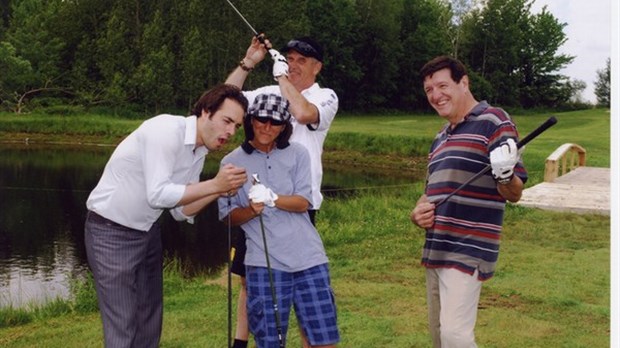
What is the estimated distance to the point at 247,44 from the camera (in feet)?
140

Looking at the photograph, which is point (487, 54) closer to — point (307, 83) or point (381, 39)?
point (381, 39)

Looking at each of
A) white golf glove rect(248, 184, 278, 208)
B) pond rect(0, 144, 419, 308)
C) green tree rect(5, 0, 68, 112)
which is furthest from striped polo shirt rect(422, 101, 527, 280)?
green tree rect(5, 0, 68, 112)

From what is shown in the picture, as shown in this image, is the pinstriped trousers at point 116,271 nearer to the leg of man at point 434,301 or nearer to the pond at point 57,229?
the leg of man at point 434,301

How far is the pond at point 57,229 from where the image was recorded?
10383 mm

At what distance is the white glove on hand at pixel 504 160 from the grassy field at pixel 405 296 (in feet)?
7.91

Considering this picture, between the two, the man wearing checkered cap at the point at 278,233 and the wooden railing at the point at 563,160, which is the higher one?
the man wearing checkered cap at the point at 278,233

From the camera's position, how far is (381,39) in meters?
50.8

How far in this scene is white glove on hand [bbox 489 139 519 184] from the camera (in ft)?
10.8

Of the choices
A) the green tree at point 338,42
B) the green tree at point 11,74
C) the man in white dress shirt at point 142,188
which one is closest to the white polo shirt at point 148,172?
the man in white dress shirt at point 142,188

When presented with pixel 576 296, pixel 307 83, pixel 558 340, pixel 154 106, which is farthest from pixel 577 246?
pixel 154 106

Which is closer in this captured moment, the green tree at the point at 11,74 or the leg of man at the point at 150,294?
the leg of man at the point at 150,294

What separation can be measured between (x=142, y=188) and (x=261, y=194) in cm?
59

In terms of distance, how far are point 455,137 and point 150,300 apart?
6.02ft

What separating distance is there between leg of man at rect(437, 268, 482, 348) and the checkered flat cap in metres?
1.18
